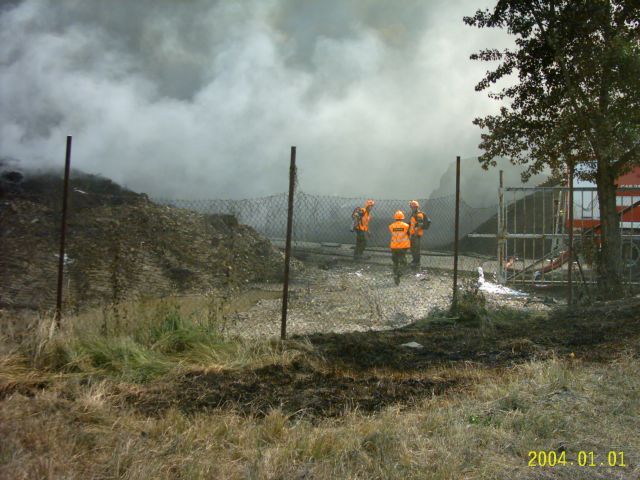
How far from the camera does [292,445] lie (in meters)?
3.15

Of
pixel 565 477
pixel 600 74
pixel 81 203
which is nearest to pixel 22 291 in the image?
pixel 81 203

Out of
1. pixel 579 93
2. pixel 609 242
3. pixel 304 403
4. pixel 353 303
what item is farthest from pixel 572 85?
pixel 304 403

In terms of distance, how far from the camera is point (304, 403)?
4.12 metres

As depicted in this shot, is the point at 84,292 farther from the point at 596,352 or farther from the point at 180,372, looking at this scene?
the point at 596,352

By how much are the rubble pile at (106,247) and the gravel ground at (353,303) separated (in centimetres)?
110

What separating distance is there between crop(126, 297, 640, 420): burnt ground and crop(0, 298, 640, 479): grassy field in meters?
0.02

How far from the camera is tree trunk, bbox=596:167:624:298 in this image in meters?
9.26

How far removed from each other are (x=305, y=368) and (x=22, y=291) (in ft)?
20.8

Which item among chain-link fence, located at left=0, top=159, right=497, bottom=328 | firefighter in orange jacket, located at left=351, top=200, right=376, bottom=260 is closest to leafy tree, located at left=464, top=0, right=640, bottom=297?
chain-link fence, located at left=0, top=159, right=497, bottom=328

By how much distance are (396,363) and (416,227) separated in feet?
27.8

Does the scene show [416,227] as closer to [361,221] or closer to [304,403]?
[361,221]

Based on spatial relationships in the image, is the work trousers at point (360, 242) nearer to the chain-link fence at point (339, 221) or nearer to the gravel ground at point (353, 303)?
the chain-link fence at point (339, 221)

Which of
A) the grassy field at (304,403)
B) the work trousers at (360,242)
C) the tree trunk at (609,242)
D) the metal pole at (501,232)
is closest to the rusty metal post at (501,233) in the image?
the metal pole at (501,232)

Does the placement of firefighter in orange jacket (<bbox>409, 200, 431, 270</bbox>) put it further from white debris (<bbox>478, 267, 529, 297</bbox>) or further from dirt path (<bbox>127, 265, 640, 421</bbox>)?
dirt path (<bbox>127, 265, 640, 421</bbox>)
